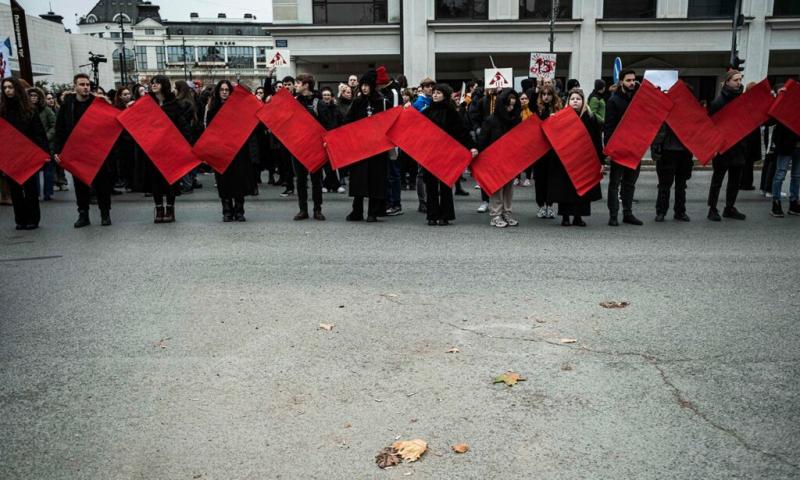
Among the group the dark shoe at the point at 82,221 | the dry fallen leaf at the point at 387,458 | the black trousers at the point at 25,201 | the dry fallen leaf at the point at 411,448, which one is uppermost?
the black trousers at the point at 25,201

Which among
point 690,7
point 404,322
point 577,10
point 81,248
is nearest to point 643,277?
point 404,322

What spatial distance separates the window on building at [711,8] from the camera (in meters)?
31.2

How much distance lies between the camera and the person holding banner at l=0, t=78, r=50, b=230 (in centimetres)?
1058

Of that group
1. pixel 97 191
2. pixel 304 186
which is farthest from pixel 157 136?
pixel 304 186

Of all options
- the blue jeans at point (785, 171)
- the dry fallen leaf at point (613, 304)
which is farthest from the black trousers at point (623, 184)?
the dry fallen leaf at point (613, 304)

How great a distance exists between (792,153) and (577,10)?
69.9ft

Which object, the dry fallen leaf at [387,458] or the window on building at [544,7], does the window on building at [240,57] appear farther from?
the dry fallen leaf at [387,458]

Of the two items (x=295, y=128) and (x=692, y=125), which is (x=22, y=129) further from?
(x=692, y=125)

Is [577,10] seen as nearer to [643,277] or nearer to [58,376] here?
[643,277]

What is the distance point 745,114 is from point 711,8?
76.2ft

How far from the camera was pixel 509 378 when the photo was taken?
4.70 metres

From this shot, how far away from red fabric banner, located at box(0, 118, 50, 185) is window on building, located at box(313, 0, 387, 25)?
2261 cm

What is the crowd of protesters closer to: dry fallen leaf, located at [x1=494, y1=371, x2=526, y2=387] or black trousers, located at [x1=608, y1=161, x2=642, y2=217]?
black trousers, located at [x1=608, y1=161, x2=642, y2=217]

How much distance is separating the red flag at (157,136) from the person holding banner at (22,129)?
1.31 m
